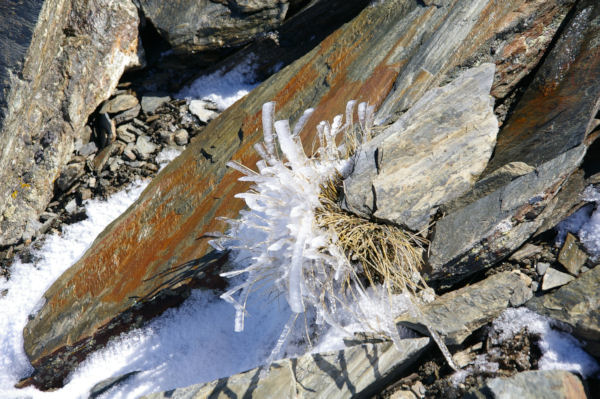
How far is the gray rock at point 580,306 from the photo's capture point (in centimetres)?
147

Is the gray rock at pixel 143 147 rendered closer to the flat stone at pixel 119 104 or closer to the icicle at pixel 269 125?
the flat stone at pixel 119 104

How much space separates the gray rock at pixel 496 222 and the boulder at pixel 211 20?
81.3 inches

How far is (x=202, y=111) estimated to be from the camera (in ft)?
11.3

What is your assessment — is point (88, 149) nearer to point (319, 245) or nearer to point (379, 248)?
point (319, 245)

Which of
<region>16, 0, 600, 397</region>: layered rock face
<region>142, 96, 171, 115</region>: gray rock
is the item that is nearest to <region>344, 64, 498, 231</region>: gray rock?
<region>16, 0, 600, 397</region>: layered rock face

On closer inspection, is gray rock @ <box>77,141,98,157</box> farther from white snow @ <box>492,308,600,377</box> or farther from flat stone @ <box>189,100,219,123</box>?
white snow @ <box>492,308,600,377</box>

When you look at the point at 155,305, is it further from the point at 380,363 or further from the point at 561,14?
the point at 561,14

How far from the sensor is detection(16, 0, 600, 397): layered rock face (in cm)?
170

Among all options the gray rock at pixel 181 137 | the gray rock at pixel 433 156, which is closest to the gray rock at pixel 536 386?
the gray rock at pixel 433 156

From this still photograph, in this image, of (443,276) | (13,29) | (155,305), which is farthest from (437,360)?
(13,29)

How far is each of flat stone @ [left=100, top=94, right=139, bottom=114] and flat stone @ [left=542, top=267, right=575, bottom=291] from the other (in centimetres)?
331

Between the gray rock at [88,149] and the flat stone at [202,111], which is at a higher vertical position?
the flat stone at [202,111]

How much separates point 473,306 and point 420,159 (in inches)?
27.1

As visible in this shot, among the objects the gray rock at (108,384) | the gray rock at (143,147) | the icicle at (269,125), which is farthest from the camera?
the gray rock at (143,147)
